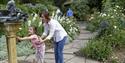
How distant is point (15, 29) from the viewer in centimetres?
543

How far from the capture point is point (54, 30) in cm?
705

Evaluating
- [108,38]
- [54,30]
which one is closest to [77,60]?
[108,38]

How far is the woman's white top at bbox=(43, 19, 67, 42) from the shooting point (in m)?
6.99

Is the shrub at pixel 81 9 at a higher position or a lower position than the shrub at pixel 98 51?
higher

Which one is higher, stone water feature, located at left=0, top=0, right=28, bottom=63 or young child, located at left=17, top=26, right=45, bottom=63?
stone water feature, located at left=0, top=0, right=28, bottom=63

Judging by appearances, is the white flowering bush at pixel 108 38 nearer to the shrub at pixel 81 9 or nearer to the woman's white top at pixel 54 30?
the woman's white top at pixel 54 30

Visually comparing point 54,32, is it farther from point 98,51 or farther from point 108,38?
point 108,38

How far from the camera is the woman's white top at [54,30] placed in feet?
22.9

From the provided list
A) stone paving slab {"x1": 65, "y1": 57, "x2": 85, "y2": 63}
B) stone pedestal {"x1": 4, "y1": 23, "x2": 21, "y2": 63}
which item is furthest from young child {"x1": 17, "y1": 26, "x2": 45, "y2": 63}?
stone pedestal {"x1": 4, "y1": 23, "x2": 21, "y2": 63}

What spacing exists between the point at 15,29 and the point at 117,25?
19.5 ft

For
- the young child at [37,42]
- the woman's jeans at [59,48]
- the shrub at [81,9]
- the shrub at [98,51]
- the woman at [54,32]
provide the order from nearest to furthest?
the woman at [54,32] → the young child at [37,42] → the woman's jeans at [59,48] → the shrub at [98,51] → the shrub at [81,9]

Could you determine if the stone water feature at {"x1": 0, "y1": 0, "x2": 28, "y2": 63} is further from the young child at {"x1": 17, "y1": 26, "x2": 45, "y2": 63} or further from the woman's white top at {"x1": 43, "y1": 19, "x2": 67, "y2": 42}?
the young child at {"x1": 17, "y1": 26, "x2": 45, "y2": 63}

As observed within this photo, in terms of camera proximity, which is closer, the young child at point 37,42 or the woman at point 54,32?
the woman at point 54,32

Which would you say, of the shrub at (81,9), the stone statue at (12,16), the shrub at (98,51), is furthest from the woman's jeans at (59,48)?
the shrub at (81,9)
